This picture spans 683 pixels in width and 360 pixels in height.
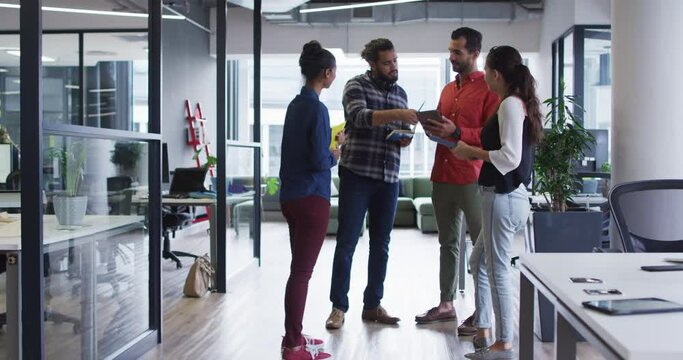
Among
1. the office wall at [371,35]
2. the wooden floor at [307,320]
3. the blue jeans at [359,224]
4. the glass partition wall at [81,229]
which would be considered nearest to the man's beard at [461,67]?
the blue jeans at [359,224]

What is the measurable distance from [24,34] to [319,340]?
211cm

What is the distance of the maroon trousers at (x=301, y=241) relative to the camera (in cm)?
343

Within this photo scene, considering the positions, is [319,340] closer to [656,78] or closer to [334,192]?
[656,78]

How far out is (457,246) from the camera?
4.28 meters

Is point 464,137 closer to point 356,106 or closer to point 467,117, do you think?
point 467,117

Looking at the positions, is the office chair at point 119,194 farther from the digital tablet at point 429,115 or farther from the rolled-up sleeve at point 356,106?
the digital tablet at point 429,115

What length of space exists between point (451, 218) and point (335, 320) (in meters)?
0.93

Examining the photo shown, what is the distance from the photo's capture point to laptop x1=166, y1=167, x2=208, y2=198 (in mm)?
6832

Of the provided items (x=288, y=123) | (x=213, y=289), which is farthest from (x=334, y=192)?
(x=288, y=123)

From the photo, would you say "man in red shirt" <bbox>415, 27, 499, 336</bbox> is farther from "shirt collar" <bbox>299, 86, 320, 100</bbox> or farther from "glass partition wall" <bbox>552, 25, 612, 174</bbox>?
"glass partition wall" <bbox>552, 25, 612, 174</bbox>

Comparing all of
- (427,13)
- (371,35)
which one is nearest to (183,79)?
(371,35)

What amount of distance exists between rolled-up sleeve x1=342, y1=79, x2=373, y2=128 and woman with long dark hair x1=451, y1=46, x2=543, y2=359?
0.71 metres

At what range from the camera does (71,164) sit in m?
3.03

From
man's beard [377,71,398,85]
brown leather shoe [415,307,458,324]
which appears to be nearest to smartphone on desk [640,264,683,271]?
man's beard [377,71,398,85]
